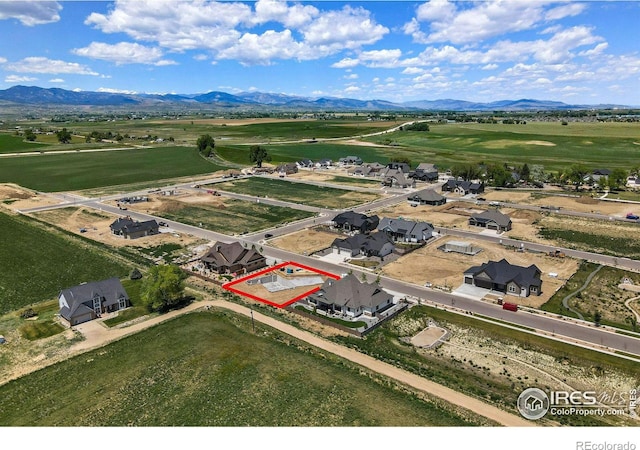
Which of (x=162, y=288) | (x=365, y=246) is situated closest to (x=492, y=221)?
(x=365, y=246)

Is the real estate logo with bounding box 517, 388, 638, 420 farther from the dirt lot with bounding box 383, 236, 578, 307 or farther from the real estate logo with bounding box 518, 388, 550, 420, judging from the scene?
the dirt lot with bounding box 383, 236, 578, 307

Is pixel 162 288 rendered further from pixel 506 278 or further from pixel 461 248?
pixel 461 248

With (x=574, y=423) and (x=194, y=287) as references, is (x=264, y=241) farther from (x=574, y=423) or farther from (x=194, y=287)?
(x=574, y=423)

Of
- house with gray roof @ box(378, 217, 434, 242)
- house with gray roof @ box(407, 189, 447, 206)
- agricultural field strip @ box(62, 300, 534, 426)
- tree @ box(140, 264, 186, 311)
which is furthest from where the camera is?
house with gray roof @ box(407, 189, 447, 206)

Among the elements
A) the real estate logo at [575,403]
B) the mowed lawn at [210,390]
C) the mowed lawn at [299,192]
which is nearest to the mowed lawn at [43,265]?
the mowed lawn at [210,390]

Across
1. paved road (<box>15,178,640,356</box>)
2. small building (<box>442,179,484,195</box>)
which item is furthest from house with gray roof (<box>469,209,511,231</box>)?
small building (<box>442,179,484,195</box>)

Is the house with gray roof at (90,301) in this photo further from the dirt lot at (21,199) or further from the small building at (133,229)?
the dirt lot at (21,199)
